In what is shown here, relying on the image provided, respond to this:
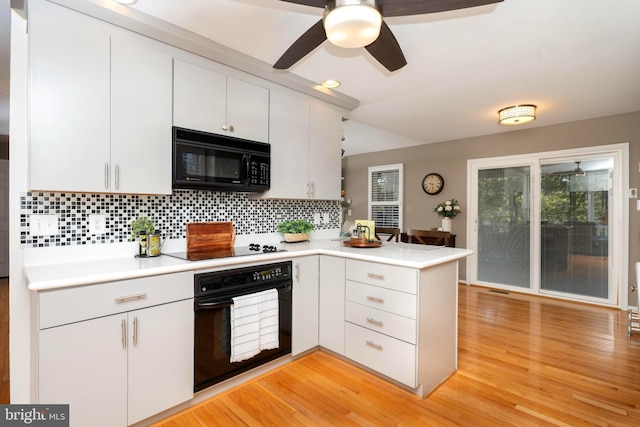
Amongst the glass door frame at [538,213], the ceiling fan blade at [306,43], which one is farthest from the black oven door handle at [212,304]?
the glass door frame at [538,213]

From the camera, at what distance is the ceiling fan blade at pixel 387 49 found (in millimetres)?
1619

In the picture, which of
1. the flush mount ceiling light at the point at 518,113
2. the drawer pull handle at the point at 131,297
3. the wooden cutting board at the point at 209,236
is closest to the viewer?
the drawer pull handle at the point at 131,297

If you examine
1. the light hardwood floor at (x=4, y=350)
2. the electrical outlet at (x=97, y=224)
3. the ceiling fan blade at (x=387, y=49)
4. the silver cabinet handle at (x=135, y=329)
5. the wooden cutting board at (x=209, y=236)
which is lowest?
the light hardwood floor at (x=4, y=350)

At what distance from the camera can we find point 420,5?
1436 mm

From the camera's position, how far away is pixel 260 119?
2.56 metres

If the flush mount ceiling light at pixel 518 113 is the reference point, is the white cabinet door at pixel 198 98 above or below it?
below

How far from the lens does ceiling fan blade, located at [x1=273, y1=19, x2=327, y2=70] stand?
5.34ft

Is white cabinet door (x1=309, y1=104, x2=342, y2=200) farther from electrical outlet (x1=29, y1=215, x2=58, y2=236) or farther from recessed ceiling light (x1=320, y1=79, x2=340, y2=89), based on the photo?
electrical outlet (x1=29, y1=215, x2=58, y2=236)

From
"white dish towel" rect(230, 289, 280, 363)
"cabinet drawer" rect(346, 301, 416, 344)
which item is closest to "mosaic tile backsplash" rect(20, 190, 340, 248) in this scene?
"white dish towel" rect(230, 289, 280, 363)

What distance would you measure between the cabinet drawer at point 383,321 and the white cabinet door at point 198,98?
5.32ft

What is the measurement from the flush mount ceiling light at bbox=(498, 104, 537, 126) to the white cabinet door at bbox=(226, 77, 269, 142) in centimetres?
259

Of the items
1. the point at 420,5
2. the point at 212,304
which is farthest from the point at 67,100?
the point at 420,5

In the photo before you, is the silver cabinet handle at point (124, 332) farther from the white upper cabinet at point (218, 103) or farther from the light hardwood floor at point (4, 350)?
the white upper cabinet at point (218, 103)

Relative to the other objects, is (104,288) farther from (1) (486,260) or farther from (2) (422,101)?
(1) (486,260)
